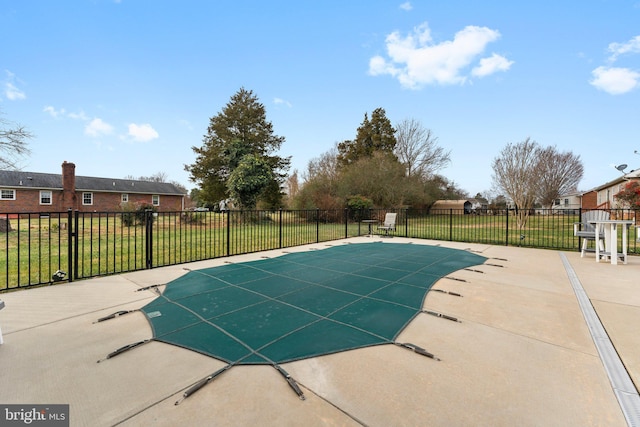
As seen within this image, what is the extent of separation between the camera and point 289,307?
297cm

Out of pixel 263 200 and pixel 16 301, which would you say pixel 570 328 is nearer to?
pixel 16 301

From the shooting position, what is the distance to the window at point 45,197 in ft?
71.5

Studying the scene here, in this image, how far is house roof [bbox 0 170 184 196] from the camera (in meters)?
21.2

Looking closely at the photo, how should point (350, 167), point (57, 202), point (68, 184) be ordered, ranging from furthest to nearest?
point (57, 202) < point (68, 184) < point (350, 167)

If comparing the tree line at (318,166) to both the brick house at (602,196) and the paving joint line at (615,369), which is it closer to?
the brick house at (602,196)

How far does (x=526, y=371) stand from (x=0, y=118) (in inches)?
776

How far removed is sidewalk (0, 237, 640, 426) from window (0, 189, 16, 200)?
89.0 ft

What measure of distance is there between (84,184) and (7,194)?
4675mm

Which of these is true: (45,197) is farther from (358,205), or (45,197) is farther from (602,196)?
(602,196)

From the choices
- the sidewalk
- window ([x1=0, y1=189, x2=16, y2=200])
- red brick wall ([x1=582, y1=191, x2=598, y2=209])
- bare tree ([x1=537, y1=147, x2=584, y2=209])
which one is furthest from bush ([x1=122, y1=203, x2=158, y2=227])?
red brick wall ([x1=582, y1=191, x2=598, y2=209])

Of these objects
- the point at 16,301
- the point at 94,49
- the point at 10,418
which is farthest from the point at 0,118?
the point at 10,418

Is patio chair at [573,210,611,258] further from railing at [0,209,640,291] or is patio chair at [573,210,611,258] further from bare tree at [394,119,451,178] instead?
bare tree at [394,119,451,178]

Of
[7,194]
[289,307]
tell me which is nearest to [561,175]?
[289,307]

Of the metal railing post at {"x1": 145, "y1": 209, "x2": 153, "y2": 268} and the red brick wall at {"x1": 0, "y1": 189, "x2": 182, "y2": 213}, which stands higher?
the red brick wall at {"x1": 0, "y1": 189, "x2": 182, "y2": 213}
